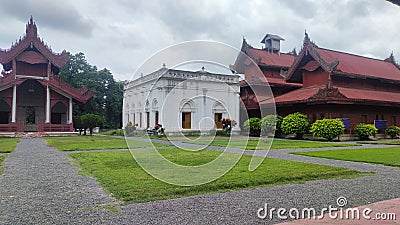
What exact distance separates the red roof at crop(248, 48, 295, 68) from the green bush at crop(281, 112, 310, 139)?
873cm

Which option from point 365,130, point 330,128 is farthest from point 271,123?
point 365,130

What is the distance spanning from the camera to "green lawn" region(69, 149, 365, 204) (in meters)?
5.13

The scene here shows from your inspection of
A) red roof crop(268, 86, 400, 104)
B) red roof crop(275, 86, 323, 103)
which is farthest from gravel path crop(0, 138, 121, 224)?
red roof crop(275, 86, 323, 103)

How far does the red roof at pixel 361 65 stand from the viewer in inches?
966

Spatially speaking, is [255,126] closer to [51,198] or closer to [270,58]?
[270,58]

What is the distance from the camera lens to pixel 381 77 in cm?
2502

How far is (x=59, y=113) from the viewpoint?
3084cm

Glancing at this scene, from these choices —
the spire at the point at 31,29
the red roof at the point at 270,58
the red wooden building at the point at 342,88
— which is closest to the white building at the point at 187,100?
the red roof at the point at 270,58

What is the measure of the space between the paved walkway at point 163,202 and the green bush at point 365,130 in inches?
567

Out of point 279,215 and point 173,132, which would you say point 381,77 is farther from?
point 279,215

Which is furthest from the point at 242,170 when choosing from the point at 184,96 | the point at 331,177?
the point at 184,96

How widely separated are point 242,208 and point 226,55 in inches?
140

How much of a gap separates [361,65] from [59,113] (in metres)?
25.8

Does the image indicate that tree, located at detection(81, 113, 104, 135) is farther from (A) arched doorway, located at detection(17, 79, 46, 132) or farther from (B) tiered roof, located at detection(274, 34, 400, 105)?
(B) tiered roof, located at detection(274, 34, 400, 105)
